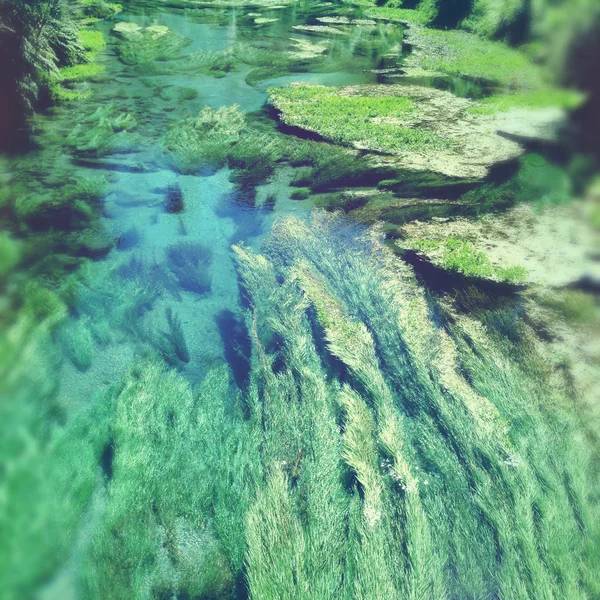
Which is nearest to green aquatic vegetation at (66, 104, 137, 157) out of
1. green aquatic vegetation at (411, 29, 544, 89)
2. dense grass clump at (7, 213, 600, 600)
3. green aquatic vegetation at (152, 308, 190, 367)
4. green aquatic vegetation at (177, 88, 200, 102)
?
green aquatic vegetation at (177, 88, 200, 102)

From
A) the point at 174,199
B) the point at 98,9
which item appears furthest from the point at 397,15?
the point at 174,199

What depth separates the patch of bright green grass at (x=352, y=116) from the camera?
12.0 feet

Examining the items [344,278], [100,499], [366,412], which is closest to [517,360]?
[366,412]

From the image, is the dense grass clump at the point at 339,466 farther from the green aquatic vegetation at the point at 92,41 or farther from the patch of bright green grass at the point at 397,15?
the patch of bright green grass at the point at 397,15

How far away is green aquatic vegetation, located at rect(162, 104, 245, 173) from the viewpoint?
3.46 metres

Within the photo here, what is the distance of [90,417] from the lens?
6.79ft

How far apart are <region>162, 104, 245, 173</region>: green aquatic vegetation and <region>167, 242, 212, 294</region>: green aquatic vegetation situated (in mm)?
811

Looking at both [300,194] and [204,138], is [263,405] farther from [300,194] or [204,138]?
[204,138]

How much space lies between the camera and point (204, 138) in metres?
3.64

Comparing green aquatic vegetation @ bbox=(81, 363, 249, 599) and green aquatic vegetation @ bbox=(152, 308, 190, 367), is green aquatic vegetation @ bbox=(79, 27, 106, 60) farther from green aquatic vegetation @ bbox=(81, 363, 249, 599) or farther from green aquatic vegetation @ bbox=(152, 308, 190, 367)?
green aquatic vegetation @ bbox=(81, 363, 249, 599)

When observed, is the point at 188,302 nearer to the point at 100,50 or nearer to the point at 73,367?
the point at 73,367

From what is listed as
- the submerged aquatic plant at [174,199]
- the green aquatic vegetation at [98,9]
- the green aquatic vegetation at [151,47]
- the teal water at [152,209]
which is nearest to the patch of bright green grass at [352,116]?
the teal water at [152,209]

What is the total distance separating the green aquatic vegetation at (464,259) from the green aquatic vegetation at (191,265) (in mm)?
1146

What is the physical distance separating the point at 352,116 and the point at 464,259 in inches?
72.8
